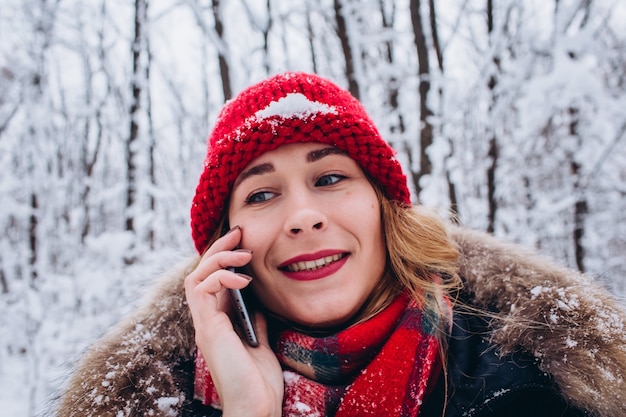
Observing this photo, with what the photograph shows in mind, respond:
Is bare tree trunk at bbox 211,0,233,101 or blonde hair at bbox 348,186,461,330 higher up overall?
bare tree trunk at bbox 211,0,233,101

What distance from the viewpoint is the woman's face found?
1.49 meters

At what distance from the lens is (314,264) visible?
1508mm

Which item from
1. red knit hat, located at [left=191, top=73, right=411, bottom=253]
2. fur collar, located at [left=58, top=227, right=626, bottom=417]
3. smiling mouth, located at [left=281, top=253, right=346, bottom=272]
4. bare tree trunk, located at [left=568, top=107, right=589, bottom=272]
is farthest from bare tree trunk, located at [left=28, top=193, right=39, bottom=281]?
bare tree trunk, located at [left=568, top=107, right=589, bottom=272]

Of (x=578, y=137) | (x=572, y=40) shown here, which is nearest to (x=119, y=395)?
(x=572, y=40)

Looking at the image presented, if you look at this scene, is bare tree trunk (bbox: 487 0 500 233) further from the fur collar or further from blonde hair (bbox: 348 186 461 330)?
blonde hair (bbox: 348 186 461 330)

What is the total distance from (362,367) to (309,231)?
23.8 inches

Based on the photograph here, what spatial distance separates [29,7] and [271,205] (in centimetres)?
728

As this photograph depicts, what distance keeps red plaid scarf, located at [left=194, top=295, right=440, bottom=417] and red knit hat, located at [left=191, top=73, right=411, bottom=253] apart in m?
0.59

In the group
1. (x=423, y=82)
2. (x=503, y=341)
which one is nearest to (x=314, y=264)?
(x=503, y=341)

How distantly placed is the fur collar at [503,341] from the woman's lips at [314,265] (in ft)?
1.84

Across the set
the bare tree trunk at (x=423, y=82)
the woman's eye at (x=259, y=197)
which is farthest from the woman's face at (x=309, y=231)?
the bare tree trunk at (x=423, y=82)

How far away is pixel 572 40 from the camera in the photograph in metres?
3.46

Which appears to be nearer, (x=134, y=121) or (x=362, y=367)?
(x=362, y=367)

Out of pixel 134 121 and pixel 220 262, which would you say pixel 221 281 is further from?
pixel 134 121
